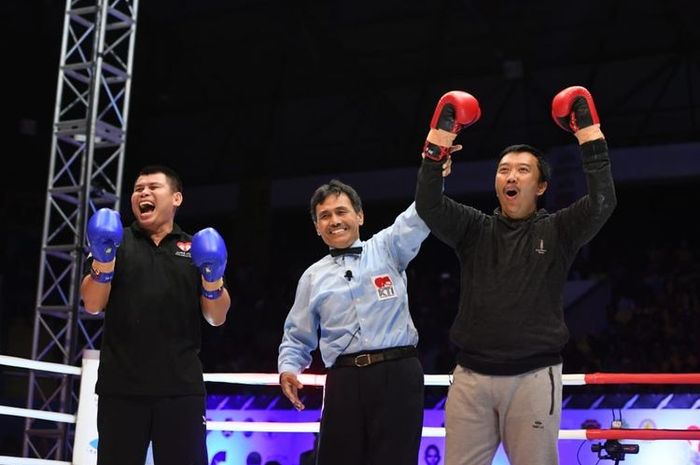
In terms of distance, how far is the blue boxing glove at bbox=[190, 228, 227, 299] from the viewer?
270 cm

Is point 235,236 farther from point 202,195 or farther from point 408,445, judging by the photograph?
point 408,445

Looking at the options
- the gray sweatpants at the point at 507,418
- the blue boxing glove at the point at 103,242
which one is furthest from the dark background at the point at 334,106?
the blue boxing glove at the point at 103,242

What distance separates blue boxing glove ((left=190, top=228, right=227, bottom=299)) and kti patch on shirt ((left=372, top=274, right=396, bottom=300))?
1.62 feet

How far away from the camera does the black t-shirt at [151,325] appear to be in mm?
2680

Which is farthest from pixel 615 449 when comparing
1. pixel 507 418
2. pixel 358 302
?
pixel 358 302

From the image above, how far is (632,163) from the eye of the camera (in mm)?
10078

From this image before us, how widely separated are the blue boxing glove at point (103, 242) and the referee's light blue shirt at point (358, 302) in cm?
63

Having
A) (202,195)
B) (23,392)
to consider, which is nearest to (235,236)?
(202,195)

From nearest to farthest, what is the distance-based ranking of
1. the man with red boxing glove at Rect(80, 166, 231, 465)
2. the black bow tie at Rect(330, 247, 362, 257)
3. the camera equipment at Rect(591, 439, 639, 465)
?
the man with red boxing glove at Rect(80, 166, 231, 465), the black bow tie at Rect(330, 247, 362, 257), the camera equipment at Rect(591, 439, 639, 465)

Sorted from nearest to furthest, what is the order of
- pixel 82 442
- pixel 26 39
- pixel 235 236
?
pixel 82 442 < pixel 26 39 < pixel 235 236

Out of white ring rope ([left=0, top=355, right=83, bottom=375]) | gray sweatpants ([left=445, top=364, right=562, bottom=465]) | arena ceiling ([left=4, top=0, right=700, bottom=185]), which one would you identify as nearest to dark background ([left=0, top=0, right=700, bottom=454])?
arena ceiling ([left=4, top=0, right=700, bottom=185])

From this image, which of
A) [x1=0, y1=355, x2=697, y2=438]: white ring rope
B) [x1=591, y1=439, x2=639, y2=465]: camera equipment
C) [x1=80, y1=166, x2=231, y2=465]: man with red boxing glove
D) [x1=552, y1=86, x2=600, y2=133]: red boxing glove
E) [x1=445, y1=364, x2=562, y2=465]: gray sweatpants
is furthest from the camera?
[x1=0, y1=355, x2=697, y2=438]: white ring rope

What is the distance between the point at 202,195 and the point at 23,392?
144 inches

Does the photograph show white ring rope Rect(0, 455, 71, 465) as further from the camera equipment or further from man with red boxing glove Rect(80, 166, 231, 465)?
the camera equipment
